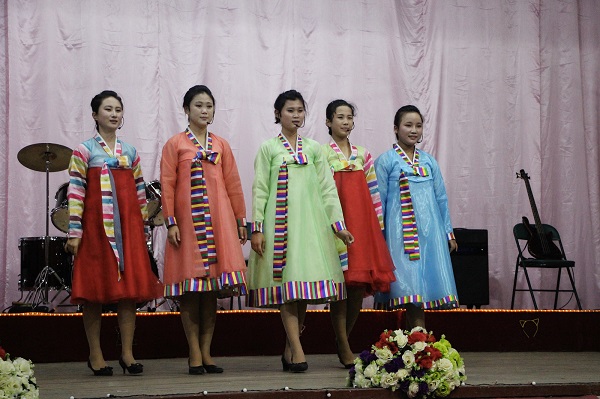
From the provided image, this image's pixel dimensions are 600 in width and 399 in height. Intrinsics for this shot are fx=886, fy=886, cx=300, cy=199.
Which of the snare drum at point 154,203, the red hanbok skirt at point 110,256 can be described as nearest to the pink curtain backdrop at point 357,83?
the snare drum at point 154,203

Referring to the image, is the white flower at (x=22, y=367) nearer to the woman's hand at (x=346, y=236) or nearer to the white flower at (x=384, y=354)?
the white flower at (x=384, y=354)

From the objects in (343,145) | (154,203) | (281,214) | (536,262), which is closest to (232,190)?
(281,214)

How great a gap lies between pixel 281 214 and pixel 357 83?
3293 millimetres

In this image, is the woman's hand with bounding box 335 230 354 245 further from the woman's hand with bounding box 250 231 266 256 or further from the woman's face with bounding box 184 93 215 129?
the woman's face with bounding box 184 93 215 129

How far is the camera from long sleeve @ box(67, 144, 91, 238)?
4.30m

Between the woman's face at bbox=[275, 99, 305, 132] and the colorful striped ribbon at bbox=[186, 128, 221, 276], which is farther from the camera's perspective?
the woman's face at bbox=[275, 99, 305, 132]

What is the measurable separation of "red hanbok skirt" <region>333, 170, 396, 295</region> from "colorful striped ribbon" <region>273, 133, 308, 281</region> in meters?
0.35

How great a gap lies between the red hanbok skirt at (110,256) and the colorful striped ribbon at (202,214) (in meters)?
0.34

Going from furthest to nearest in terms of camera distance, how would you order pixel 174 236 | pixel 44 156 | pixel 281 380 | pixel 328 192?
pixel 44 156 → pixel 328 192 → pixel 174 236 → pixel 281 380

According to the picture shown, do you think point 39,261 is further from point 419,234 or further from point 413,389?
point 413,389

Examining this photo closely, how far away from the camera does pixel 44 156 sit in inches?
239

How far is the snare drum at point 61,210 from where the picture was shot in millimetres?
6125

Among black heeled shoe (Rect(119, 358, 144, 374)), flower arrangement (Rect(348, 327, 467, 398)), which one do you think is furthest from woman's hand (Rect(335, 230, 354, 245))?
black heeled shoe (Rect(119, 358, 144, 374))

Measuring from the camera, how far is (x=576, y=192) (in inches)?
307
